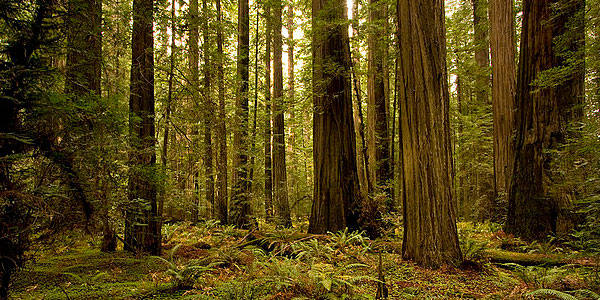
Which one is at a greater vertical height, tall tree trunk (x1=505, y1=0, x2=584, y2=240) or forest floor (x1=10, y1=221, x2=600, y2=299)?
tall tree trunk (x1=505, y1=0, x2=584, y2=240)

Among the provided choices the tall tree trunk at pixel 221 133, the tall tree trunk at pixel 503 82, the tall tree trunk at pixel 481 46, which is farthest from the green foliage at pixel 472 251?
the tall tree trunk at pixel 481 46

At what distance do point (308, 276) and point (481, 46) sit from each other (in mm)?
14720

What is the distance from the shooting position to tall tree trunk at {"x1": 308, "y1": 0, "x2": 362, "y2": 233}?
24.3ft

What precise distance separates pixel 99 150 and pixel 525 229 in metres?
7.68

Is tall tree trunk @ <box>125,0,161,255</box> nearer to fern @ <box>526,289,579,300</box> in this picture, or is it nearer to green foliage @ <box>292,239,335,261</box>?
green foliage @ <box>292,239,335,261</box>

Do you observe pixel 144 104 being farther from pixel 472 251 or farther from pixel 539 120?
pixel 539 120

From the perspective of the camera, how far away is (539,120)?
20.5 feet

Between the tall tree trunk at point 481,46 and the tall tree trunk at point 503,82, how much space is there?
4.13 meters

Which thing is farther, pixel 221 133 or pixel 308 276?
pixel 221 133

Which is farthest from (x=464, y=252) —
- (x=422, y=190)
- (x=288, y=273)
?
(x=288, y=273)

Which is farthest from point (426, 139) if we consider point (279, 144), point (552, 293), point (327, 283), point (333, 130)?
point (279, 144)

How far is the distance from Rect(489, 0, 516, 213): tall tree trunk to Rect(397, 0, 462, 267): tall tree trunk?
6.03 meters

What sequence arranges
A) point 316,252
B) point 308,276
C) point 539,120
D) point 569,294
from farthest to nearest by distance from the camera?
point 539,120
point 316,252
point 308,276
point 569,294

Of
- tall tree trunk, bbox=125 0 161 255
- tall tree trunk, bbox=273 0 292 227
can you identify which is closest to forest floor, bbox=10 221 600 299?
tall tree trunk, bbox=125 0 161 255
